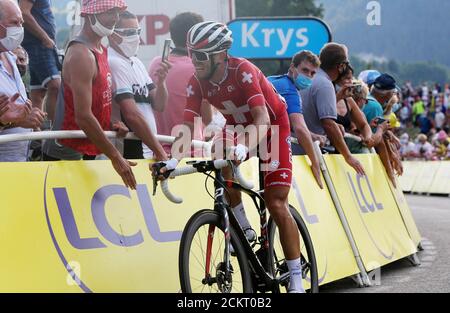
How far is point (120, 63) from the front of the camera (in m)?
7.58

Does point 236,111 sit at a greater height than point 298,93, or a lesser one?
greater

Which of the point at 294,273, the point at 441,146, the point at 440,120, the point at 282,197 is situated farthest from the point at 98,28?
the point at 440,120

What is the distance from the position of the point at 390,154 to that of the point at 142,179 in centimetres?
615

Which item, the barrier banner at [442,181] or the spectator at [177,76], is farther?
the barrier banner at [442,181]

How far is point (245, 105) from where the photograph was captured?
677cm

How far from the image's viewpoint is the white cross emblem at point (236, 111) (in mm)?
6777

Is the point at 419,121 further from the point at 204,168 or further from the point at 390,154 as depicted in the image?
the point at 204,168

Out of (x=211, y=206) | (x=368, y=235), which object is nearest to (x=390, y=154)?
(x=368, y=235)

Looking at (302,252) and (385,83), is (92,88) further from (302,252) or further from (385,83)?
(385,83)

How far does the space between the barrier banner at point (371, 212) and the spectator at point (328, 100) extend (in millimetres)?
149

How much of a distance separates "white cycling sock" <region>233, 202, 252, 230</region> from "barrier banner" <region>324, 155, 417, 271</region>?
3.01 meters

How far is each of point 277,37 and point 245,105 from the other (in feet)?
34.8

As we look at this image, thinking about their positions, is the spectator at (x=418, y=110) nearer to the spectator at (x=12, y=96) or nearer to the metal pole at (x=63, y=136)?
the metal pole at (x=63, y=136)

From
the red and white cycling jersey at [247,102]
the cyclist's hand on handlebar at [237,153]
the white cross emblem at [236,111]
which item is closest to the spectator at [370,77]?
the red and white cycling jersey at [247,102]
